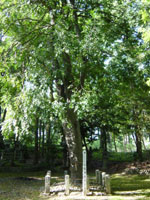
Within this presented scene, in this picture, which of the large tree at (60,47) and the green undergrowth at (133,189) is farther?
the large tree at (60,47)

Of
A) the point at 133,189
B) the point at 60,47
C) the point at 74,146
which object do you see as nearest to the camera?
the point at 60,47

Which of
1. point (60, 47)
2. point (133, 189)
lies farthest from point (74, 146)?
point (60, 47)

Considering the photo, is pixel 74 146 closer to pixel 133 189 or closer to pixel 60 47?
pixel 133 189

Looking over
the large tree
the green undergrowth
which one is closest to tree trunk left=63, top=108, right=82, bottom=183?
the large tree

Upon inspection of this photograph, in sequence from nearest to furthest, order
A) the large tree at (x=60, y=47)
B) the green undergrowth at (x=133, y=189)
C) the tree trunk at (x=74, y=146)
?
the green undergrowth at (x=133, y=189), the large tree at (x=60, y=47), the tree trunk at (x=74, y=146)

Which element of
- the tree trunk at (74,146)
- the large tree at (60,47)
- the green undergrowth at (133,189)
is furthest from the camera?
the tree trunk at (74,146)

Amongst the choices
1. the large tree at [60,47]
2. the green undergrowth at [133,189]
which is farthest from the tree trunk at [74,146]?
the green undergrowth at [133,189]

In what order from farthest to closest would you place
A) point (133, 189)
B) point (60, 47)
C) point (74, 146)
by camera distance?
point (74, 146), point (133, 189), point (60, 47)

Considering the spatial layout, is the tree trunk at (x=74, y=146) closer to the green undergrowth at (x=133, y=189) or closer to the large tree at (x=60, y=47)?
the large tree at (x=60, y=47)

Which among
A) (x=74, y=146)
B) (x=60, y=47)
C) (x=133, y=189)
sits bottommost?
(x=133, y=189)

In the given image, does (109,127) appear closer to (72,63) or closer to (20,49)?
(72,63)

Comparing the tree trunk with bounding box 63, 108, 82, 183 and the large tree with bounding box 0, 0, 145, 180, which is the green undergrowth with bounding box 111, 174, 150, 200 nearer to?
the tree trunk with bounding box 63, 108, 82, 183

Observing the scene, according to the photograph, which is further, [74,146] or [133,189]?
[74,146]

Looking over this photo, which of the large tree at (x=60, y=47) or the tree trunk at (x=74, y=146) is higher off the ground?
the large tree at (x=60, y=47)
